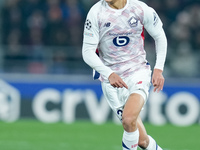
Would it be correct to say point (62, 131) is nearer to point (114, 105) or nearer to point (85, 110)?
point (85, 110)

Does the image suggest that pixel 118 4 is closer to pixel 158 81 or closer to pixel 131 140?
pixel 158 81

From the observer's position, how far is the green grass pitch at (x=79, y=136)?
9.16m

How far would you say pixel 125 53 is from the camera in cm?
686

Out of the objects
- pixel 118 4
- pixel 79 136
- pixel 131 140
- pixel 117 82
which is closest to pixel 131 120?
pixel 131 140

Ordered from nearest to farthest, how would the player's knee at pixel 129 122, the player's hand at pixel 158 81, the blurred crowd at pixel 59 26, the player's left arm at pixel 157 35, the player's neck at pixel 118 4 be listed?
the player's knee at pixel 129 122
the player's hand at pixel 158 81
the player's left arm at pixel 157 35
the player's neck at pixel 118 4
the blurred crowd at pixel 59 26

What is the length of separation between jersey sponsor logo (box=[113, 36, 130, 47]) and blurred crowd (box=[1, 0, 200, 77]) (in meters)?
6.36

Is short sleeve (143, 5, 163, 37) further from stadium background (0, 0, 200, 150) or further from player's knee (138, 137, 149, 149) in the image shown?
stadium background (0, 0, 200, 150)

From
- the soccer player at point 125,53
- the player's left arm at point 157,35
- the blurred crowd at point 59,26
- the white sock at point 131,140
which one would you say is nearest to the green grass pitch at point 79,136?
the blurred crowd at point 59,26

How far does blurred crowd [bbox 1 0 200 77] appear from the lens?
13438 millimetres

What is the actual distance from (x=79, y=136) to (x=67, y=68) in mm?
3118

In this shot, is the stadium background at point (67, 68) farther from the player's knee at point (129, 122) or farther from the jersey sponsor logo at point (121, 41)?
the player's knee at point (129, 122)

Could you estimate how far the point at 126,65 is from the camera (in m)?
6.88

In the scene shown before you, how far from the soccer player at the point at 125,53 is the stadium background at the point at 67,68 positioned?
16.3 ft

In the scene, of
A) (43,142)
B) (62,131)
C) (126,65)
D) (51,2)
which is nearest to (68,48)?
(51,2)
